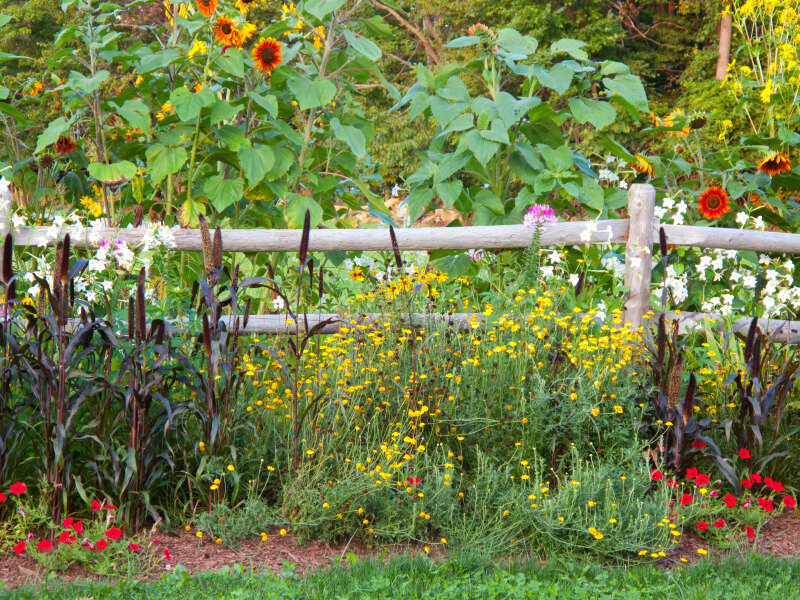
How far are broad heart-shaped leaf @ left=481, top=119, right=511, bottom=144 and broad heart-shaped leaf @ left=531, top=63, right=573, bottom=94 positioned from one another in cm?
39

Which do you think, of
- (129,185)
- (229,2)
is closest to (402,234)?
(229,2)

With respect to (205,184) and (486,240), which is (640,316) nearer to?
(486,240)

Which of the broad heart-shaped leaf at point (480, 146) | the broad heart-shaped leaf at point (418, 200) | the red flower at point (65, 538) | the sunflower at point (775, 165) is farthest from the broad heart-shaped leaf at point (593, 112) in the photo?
the red flower at point (65, 538)

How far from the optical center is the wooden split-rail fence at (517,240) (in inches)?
163

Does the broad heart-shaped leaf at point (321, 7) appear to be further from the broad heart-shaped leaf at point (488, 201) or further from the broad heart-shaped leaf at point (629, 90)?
the broad heart-shaped leaf at point (629, 90)

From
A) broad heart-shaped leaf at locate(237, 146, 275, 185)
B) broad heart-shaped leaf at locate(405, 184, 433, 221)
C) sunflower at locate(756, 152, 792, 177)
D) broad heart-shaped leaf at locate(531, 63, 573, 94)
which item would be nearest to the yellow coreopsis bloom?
broad heart-shaped leaf at locate(237, 146, 275, 185)

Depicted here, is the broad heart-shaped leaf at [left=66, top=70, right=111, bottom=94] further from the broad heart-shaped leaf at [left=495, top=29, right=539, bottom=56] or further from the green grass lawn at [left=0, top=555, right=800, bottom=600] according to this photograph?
the green grass lawn at [left=0, top=555, right=800, bottom=600]

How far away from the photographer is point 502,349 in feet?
11.5

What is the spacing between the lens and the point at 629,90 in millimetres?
5043

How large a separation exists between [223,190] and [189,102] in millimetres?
541

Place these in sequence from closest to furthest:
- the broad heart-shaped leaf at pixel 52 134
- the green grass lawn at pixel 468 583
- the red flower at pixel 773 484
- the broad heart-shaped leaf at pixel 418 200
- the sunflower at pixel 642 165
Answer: the green grass lawn at pixel 468 583 → the red flower at pixel 773 484 → the broad heart-shaped leaf at pixel 52 134 → the broad heart-shaped leaf at pixel 418 200 → the sunflower at pixel 642 165

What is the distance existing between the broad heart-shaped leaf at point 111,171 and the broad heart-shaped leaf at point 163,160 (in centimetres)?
12

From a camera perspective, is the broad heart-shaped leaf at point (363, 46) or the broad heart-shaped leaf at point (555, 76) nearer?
the broad heart-shaped leaf at point (363, 46)

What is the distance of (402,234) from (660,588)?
231cm
